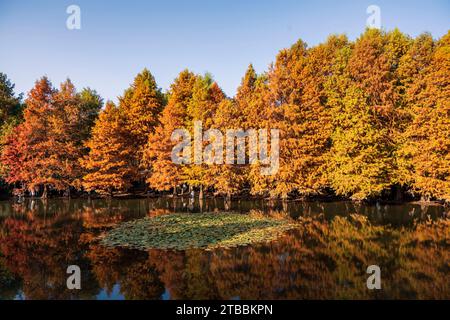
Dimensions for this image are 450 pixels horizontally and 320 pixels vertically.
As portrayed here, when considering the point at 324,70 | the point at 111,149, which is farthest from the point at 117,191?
the point at 324,70

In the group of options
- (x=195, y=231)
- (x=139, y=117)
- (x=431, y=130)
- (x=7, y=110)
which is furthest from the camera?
(x=7, y=110)

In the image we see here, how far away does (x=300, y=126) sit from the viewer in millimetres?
30109

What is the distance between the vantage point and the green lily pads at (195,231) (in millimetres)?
14438

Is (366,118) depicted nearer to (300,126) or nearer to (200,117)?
(300,126)

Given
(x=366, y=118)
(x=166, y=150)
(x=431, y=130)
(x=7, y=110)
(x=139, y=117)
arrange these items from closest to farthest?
(x=431, y=130) < (x=366, y=118) < (x=166, y=150) < (x=139, y=117) < (x=7, y=110)

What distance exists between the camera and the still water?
9108 mm

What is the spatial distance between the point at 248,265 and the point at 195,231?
6.06m

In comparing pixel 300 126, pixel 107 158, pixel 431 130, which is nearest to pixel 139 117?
pixel 107 158

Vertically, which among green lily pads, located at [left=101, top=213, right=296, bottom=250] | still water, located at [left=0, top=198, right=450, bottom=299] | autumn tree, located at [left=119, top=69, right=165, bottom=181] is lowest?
still water, located at [left=0, top=198, right=450, bottom=299]

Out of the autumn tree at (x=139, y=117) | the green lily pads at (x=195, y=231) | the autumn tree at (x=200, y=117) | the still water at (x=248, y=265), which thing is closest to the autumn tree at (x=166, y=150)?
the autumn tree at (x=200, y=117)

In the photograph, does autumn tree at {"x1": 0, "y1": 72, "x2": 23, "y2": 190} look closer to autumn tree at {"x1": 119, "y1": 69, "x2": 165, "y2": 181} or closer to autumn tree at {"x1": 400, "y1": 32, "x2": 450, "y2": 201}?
autumn tree at {"x1": 119, "y1": 69, "x2": 165, "y2": 181}

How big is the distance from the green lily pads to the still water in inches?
30.8

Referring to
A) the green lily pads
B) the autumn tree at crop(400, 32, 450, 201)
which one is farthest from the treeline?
the green lily pads

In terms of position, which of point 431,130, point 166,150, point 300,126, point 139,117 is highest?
point 139,117
